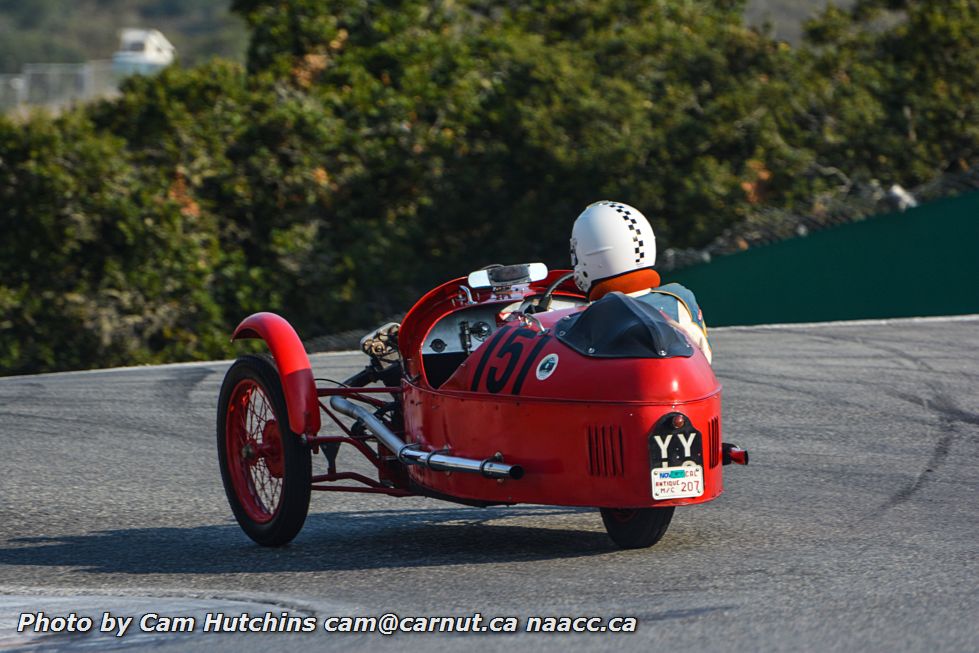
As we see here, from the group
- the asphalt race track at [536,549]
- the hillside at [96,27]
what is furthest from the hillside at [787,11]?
the asphalt race track at [536,549]

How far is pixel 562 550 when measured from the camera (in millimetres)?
6488

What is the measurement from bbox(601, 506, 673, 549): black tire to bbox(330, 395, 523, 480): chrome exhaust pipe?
557 mm

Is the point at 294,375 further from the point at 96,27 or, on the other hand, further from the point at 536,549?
the point at 96,27

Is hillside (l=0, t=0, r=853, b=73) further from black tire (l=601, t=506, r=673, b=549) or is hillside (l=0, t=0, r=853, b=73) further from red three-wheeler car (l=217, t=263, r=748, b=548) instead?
black tire (l=601, t=506, r=673, b=549)

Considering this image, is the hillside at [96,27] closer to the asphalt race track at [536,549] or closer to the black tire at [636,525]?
the asphalt race track at [536,549]

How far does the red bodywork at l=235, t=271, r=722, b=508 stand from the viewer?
5887 mm

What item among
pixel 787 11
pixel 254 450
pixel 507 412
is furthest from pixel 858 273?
pixel 787 11

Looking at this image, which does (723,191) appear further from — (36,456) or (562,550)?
(562,550)

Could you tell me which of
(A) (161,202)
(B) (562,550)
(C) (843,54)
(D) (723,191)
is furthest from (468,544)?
(C) (843,54)

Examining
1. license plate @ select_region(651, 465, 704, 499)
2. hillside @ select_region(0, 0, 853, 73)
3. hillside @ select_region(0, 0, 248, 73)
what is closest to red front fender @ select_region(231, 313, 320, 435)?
license plate @ select_region(651, 465, 704, 499)

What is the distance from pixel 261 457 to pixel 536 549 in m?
1.46

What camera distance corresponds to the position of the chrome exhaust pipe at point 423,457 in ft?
19.9

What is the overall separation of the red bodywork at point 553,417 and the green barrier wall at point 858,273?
14.1m

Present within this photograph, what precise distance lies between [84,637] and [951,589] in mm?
3122
